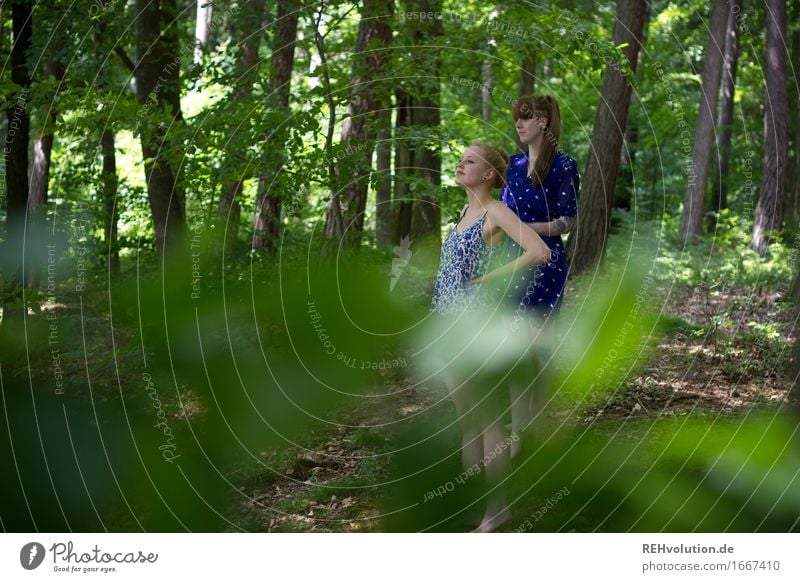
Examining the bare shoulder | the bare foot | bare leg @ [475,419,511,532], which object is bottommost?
the bare foot

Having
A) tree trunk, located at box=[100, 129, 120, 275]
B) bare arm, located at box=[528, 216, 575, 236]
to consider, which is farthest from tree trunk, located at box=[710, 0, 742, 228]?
bare arm, located at box=[528, 216, 575, 236]

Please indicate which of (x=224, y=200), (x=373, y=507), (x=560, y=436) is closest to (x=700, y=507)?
(x=560, y=436)

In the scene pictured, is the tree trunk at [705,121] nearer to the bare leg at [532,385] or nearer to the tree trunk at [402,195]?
the tree trunk at [402,195]

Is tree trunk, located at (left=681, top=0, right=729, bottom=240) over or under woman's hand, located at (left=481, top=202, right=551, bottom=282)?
over

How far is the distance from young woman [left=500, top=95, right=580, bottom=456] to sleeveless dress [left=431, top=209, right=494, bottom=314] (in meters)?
0.37

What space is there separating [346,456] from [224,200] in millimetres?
3283

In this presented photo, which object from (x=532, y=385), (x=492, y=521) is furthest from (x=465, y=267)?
(x=492, y=521)

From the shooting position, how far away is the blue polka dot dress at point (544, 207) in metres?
4.12

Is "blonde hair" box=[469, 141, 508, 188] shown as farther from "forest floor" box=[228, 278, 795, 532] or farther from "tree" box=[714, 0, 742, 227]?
"tree" box=[714, 0, 742, 227]

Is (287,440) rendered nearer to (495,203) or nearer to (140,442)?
(140,442)

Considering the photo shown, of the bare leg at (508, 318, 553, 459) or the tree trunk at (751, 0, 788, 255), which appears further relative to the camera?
the tree trunk at (751, 0, 788, 255)

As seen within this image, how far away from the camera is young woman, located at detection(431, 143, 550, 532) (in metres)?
3.67

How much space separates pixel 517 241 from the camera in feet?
12.0

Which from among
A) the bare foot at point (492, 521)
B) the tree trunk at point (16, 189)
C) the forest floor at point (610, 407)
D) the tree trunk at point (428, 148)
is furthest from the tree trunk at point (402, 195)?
the bare foot at point (492, 521)
